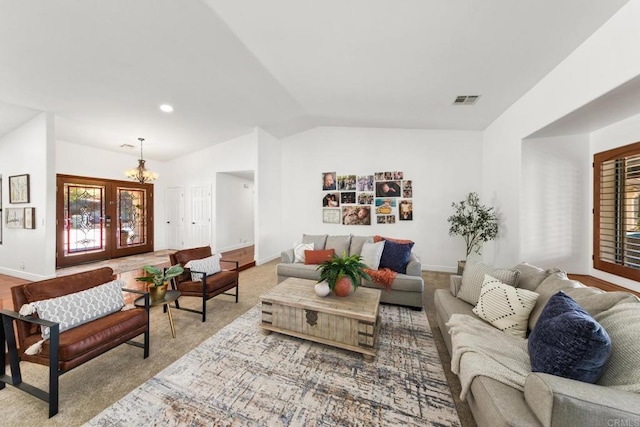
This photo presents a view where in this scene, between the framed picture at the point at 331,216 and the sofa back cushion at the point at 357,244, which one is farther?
the framed picture at the point at 331,216

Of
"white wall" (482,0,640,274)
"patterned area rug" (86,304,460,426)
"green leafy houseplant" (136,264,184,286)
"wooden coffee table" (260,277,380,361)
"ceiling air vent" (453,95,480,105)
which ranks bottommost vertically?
"patterned area rug" (86,304,460,426)

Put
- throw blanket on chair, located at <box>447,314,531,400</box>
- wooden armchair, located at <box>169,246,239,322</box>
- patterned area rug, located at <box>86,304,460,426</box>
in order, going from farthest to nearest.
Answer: wooden armchair, located at <box>169,246,239,322</box>, patterned area rug, located at <box>86,304,460,426</box>, throw blanket on chair, located at <box>447,314,531,400</box>

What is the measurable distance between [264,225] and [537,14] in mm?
5213

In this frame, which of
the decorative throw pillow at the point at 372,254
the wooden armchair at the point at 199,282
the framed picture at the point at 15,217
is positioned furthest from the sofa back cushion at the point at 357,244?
the framed picture at the point at 15,217

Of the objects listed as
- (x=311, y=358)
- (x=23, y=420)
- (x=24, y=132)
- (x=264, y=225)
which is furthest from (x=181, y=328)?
(x=24, y=132)

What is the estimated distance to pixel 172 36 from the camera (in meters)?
2.64

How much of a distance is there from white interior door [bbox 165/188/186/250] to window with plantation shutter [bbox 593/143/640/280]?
8463mm

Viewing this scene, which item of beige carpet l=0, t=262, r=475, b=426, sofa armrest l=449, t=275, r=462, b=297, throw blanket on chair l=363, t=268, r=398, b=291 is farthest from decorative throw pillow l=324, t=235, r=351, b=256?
sofa armrest l=449, t=275, r=462, b=297

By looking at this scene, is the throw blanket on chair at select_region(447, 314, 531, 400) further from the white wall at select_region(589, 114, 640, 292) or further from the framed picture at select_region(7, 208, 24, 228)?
the framed picture at select_region(7, 208, 24, 228)

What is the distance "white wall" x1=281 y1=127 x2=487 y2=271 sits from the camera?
197 inches

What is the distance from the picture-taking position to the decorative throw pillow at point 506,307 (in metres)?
1.80

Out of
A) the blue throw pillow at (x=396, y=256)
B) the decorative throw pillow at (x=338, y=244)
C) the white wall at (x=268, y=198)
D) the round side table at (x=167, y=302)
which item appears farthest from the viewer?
the white wall at (x=268, y=198)

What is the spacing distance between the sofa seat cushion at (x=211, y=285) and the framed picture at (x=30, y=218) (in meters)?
3.48

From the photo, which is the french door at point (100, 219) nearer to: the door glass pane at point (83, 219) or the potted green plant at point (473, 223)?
the door glass pane at point (83, 219)
